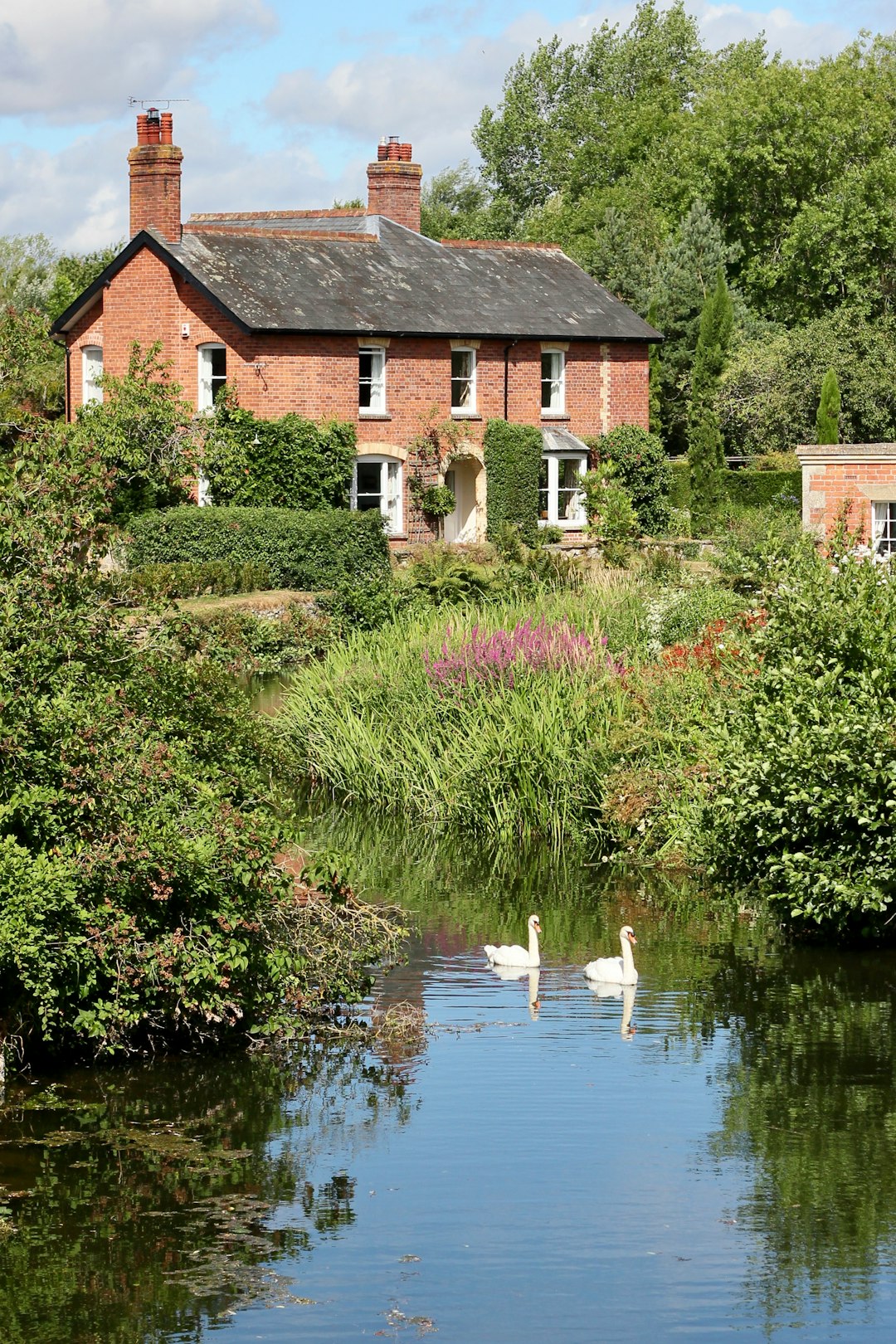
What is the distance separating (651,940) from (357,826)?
5.03 metres

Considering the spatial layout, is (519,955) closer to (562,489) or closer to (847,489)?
(847,489)

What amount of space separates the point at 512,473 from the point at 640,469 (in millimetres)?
4027

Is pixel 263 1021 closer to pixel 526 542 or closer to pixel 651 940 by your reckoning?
pixel 651 940

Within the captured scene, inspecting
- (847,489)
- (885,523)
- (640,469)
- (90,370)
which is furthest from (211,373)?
(885,523)

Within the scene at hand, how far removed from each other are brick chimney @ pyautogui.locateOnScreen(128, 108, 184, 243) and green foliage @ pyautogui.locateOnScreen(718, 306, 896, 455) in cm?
1959

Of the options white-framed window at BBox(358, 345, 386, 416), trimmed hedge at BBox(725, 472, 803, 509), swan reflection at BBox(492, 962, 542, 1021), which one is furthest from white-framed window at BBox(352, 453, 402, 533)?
swan reflection at BBox(492, 962, 542, 1021)

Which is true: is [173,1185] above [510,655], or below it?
below

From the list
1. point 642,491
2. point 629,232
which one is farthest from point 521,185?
point 642,491

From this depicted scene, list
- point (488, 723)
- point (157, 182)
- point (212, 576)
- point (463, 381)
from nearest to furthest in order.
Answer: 1. point (488, 723)
2. point (212, 576)
3. point (157, 182)
4. point (463, 381)

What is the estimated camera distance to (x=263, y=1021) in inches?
456

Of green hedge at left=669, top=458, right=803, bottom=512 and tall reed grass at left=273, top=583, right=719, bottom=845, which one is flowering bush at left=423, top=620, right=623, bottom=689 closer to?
tall reed grass at left=273, top=583, right=719, bottom=845

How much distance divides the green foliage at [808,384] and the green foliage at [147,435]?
64.6 feet

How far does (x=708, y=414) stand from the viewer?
50.1 m

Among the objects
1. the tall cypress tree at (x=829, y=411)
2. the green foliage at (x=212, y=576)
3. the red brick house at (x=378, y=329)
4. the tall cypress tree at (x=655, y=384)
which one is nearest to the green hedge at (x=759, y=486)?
the tall cypress tree at (x=829, y=411)
